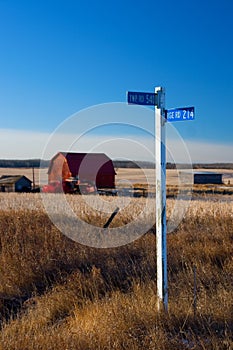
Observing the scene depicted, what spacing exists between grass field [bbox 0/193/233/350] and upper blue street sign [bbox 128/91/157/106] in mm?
1977

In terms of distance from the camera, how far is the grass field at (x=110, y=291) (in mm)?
3652

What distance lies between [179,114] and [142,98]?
0.39 meters

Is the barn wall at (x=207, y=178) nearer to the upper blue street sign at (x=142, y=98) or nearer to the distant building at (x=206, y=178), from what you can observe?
the distant building at (x=206, y=178)

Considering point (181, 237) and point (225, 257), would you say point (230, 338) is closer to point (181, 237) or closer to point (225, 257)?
point (225, 257)

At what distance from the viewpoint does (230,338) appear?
367 centimetres

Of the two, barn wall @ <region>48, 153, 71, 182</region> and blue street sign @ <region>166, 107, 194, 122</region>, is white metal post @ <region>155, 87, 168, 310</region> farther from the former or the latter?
barn wall @ <region>48, 153, 71, 182</region>

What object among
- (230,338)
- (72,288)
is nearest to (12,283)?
(72,288)

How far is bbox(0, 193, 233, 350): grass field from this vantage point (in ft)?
12.0

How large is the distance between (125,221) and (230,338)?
617 centimetres

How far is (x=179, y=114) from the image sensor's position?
3.93 metres

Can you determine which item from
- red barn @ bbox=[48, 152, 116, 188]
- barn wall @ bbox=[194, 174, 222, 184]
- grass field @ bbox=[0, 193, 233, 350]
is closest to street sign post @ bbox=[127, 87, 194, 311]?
grass field @ bbox=[0, 193, 233, 350]

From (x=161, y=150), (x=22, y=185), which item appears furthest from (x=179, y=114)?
(x=22, y=185)

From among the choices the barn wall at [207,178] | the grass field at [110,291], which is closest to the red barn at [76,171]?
the barn wall at [207,178]

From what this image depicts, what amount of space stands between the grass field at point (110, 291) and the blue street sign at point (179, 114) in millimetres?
1774
